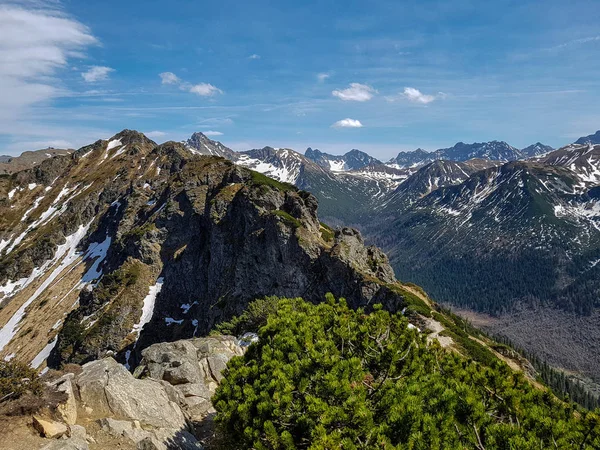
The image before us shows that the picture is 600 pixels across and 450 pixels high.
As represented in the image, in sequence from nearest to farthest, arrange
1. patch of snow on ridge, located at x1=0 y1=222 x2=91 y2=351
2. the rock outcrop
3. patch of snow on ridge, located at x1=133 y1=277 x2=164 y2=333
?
1. the rock outcrop
2. patch of snow on ridge, located at x1=133 y1=277 x2=164 y2=333
3. patch of snow on ridge, located at x1=0 y1=222 x2=91 y2=351

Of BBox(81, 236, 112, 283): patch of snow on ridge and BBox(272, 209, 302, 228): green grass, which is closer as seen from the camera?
BBox(272, 209, 302, 228): green grass

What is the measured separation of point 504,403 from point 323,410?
7.43 meters

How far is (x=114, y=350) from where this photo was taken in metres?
104

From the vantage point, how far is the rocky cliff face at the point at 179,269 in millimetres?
89938

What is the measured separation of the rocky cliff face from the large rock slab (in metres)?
55.1

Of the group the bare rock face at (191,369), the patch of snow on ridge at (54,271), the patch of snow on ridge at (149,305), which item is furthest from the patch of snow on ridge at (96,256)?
the bare rock face at (191,369)

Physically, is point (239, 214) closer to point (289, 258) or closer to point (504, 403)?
point (289, 258)

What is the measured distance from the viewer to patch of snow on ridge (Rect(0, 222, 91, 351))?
13075 centimetres

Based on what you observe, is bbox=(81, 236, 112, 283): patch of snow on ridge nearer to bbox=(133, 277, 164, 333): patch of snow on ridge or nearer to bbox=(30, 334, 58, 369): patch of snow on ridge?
bbox=(30, 334, 58, 369): patch of snow on ridge

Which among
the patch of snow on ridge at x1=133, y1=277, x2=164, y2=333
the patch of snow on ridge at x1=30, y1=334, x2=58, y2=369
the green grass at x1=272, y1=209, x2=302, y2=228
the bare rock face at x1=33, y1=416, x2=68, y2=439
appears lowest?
the patch of snow on ridge at x1=30, y1=334, x2=58, y2=369

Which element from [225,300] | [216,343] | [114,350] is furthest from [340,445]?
[114,350]

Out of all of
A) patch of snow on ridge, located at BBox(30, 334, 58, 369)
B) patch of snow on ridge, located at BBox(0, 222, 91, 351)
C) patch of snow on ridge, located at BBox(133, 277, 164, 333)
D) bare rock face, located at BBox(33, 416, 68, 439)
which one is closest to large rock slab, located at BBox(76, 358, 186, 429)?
bare rock face, located at BBox(33, 416, 68, 439)

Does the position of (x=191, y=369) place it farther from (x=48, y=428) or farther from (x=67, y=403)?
(x=48, y=428)

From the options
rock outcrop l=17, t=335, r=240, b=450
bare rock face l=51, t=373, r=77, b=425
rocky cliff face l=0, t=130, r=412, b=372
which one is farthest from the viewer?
rocky cliff face l=0, t=130, r=412, b=372
